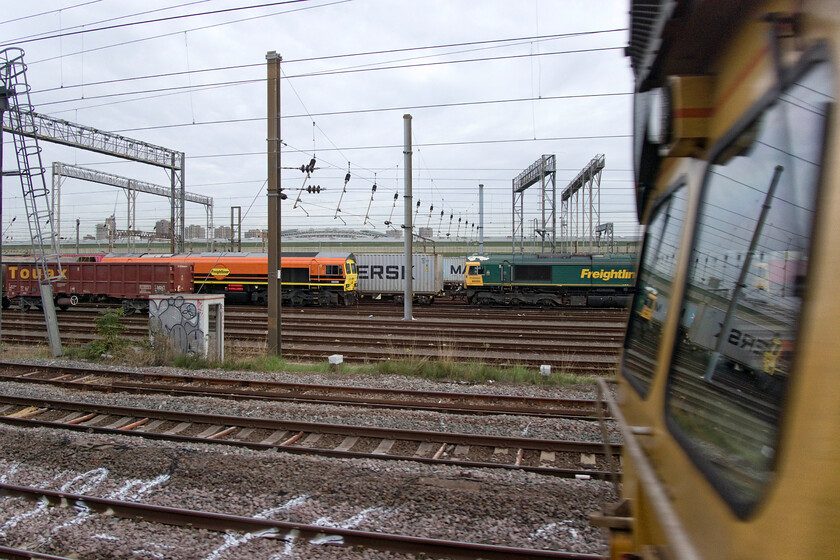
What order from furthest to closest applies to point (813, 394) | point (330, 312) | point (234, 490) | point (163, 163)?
point (163, 163), point (330, 312), point (234, 490), point (813, 394)

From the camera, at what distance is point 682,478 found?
5.30 ft

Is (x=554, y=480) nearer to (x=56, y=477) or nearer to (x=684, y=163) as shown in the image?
(x=684, y=163)

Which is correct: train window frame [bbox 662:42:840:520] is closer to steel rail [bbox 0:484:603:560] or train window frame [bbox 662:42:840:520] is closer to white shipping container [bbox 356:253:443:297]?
steel rail [bbox 0:484:603:560]

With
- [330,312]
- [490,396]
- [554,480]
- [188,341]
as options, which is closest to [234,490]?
[554,480]

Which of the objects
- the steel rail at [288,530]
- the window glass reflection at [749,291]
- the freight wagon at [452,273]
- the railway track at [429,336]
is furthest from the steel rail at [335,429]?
the freight wagon at [452,273]

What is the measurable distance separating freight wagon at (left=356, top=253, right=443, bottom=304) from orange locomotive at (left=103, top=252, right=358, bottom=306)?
3613 millimetres

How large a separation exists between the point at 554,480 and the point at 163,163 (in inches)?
1172

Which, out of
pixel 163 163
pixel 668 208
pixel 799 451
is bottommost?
pixel 799 451

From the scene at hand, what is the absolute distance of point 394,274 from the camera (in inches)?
1267

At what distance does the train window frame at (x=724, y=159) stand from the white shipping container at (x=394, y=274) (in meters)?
29.4

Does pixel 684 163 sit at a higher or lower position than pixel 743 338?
higher

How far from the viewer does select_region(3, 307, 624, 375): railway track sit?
13281mm

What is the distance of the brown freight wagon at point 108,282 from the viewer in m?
24.8

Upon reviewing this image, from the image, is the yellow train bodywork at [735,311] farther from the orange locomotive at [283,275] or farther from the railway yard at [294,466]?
the orange locomotive at [283,275]
